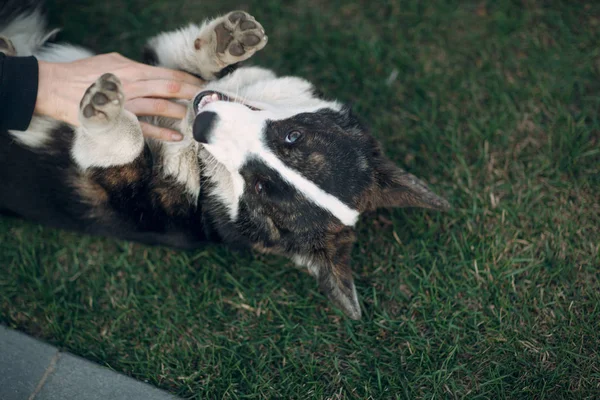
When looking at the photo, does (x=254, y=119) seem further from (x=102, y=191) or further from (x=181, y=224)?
(x=102, y=191)

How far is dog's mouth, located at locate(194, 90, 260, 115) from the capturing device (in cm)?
264

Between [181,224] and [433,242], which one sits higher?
[181,224]

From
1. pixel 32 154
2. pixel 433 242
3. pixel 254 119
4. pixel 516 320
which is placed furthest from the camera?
pixel 433 242

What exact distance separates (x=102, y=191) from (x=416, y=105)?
2.11 m

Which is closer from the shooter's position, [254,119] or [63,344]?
[254,119]

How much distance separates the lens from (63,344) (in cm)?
305

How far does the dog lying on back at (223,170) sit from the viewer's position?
2.49 m

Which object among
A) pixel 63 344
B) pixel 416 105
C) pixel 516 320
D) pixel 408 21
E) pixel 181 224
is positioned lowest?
pixel 63 344

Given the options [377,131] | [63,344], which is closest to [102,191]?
[63,344]

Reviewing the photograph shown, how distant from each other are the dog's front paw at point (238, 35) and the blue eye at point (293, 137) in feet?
1.69

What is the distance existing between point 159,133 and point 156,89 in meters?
0.23

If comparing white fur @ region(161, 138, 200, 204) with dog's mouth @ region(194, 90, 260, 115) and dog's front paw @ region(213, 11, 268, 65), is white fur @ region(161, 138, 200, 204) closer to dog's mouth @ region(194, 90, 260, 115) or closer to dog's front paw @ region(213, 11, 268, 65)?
dog's mouth @ region(194, 90, 260, 115)

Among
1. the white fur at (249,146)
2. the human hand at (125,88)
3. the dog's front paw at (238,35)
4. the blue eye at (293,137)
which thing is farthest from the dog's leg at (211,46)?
the blue eye at (293,137)

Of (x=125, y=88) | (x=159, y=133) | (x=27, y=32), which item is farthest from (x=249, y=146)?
(x=27, y=32)
